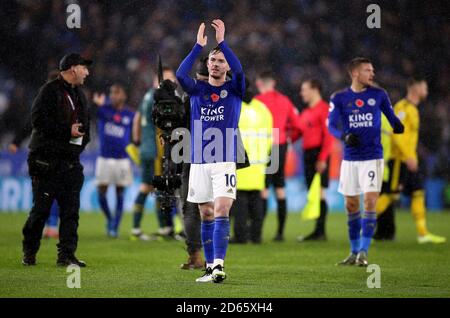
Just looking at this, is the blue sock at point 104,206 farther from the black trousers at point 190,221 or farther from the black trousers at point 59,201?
the black trousers at point 190,221

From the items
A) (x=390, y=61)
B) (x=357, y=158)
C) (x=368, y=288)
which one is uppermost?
(x=390, y=61)

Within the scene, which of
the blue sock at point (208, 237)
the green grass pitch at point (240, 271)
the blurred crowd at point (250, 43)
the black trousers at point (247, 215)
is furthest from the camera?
the blurred crowd at point (250, 43)

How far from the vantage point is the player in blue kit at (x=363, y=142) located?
1091 cm

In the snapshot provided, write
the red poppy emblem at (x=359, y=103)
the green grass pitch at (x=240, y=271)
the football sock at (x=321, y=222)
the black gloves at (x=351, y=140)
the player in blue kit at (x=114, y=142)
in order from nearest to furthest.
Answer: the green grass pitch at (x=240, y=271), the black gloves at (x=351, y=140), the red poppy emblem at (x=359, y=103), the football sock at (x=321, y=222), the player in blue kit at (x=114, y=142)

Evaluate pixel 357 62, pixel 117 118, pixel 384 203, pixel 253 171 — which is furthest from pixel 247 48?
pixel 357 62

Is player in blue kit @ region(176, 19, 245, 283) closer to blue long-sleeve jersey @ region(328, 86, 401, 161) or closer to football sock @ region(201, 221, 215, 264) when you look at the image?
football sock @ region(201, 221, 215, 264)

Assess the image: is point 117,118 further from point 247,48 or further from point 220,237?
point 247,48

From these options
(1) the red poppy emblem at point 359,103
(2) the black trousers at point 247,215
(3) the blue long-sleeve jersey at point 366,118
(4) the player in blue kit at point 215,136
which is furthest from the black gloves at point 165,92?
(2) the black trousers at point 247,215

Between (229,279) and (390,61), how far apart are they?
1570cm

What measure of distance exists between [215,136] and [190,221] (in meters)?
1.79
